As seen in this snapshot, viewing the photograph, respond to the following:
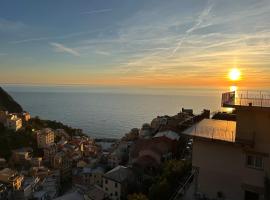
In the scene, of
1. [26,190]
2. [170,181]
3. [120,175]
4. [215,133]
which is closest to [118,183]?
[120,175]

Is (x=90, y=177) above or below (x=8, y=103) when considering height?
below

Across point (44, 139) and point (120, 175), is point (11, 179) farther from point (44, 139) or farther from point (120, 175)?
point (44, 139)

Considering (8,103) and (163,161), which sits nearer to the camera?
(163,161)

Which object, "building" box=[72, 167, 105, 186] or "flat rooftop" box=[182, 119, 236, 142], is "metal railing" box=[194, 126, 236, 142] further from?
"building" box=[72, 167, 105, 186]

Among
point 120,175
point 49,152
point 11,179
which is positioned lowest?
point 49,152

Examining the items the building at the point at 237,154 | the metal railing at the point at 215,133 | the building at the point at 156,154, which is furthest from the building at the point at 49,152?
the building at the point at 237,154

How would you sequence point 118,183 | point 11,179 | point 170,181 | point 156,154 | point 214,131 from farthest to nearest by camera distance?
point 11,179 → point 156,154 → point 118,183 → point 170,181 → point 214,131

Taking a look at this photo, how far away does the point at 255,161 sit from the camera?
8.24 m

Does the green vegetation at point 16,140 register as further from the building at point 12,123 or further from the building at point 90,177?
the building at point 90,177

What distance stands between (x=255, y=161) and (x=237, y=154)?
56cm

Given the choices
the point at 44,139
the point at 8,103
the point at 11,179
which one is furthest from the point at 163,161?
the point at 8,103

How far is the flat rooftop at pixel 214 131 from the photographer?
8.88 metres

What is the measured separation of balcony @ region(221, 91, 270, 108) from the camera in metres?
8.10

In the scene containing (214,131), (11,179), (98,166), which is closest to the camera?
(214,131)
